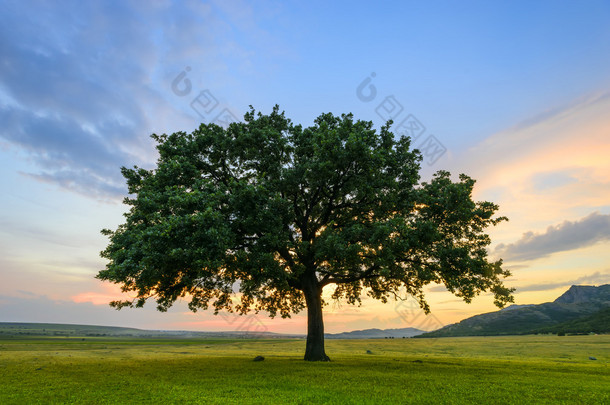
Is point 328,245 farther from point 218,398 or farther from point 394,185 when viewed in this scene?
point 218,398

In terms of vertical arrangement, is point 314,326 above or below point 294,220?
below

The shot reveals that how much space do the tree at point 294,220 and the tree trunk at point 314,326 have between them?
100 mm

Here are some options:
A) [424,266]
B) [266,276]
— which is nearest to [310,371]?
[266,276]

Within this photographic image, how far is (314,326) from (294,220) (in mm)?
10760

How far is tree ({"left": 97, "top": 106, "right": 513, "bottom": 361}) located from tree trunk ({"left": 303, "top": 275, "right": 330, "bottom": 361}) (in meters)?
0.10

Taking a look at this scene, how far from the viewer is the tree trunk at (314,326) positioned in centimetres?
3238

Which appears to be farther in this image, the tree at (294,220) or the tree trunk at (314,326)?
the tree trunk at (314,326)

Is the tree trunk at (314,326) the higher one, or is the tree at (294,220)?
the tree at (294,220)

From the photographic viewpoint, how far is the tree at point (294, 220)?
79.6ft

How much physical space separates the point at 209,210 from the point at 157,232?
3.66 metres

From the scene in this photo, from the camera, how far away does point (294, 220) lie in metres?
31.7

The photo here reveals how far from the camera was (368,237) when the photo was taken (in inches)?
1061

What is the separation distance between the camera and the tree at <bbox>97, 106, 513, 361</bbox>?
24250mm

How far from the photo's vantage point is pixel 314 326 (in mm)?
32688
